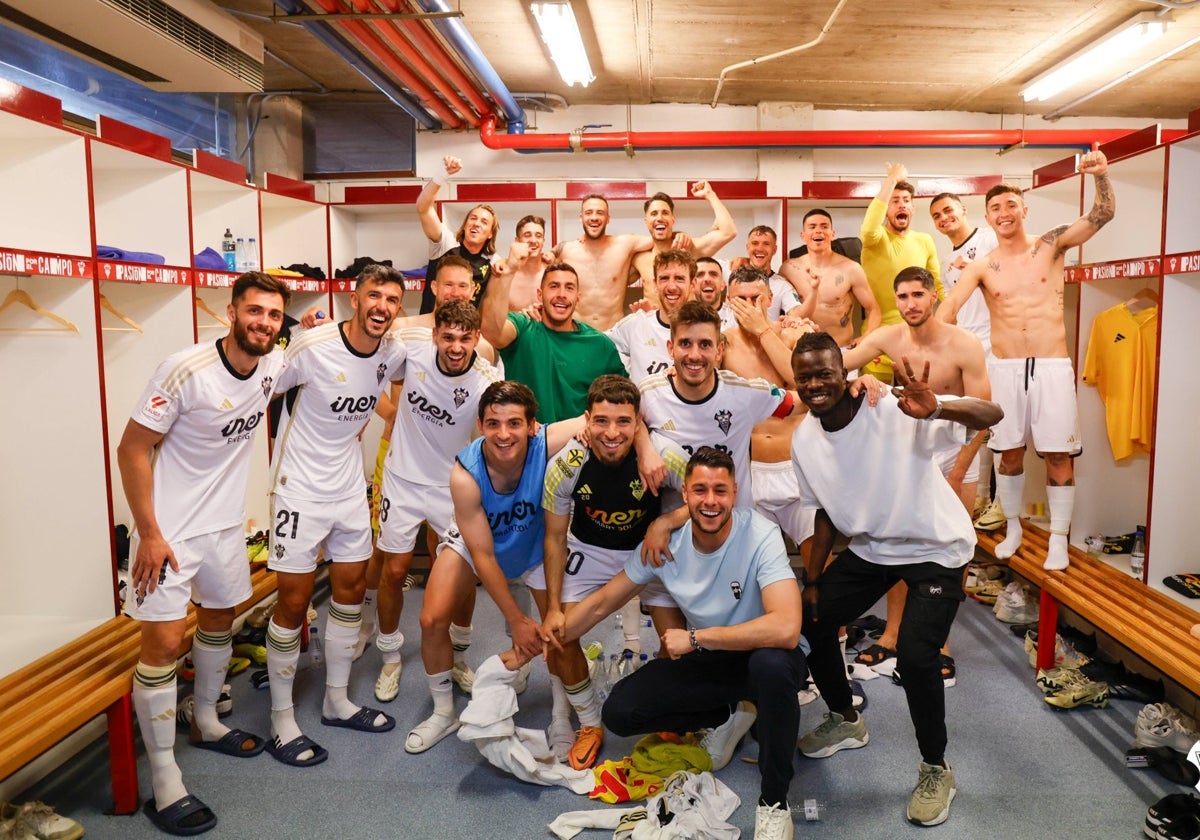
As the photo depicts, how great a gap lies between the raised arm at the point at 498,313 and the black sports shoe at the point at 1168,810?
2823mm

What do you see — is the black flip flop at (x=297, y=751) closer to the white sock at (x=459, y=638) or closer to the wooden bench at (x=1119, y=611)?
the white sock at (x=459, y=638)

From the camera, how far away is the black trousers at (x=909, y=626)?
2545mm

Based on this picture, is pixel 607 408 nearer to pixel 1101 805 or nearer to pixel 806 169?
pixel 1101 805

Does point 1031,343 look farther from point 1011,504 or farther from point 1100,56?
point 1100,56

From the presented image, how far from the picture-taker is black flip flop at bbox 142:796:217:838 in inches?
99.0

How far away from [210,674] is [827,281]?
12.2 feet

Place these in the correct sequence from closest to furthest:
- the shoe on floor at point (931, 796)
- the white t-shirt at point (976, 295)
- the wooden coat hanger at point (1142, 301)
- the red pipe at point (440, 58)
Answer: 1. the shoe on floor at point (931, 796)
2. the wooden coat hanger at point (1142, 301)
3. the red pipe at point (440, 58)
4. the white t-shirt at point (976, 295)

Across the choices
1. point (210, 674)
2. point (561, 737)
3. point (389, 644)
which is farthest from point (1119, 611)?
point (210, 674)

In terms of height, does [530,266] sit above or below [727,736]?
above

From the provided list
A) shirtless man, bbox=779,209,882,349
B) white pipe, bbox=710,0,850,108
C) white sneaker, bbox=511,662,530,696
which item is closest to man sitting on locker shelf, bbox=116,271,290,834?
white sneaker, bbox=511,662,530,696

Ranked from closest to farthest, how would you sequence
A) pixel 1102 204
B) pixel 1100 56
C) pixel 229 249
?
pixel 1102 204 → pixel 229 249 → pixel 1100 56

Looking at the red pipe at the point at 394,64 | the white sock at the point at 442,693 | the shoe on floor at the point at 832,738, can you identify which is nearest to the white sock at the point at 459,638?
the white sock at the point at 442,693

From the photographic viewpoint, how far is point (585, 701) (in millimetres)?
2971

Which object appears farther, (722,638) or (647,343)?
(647,343)
